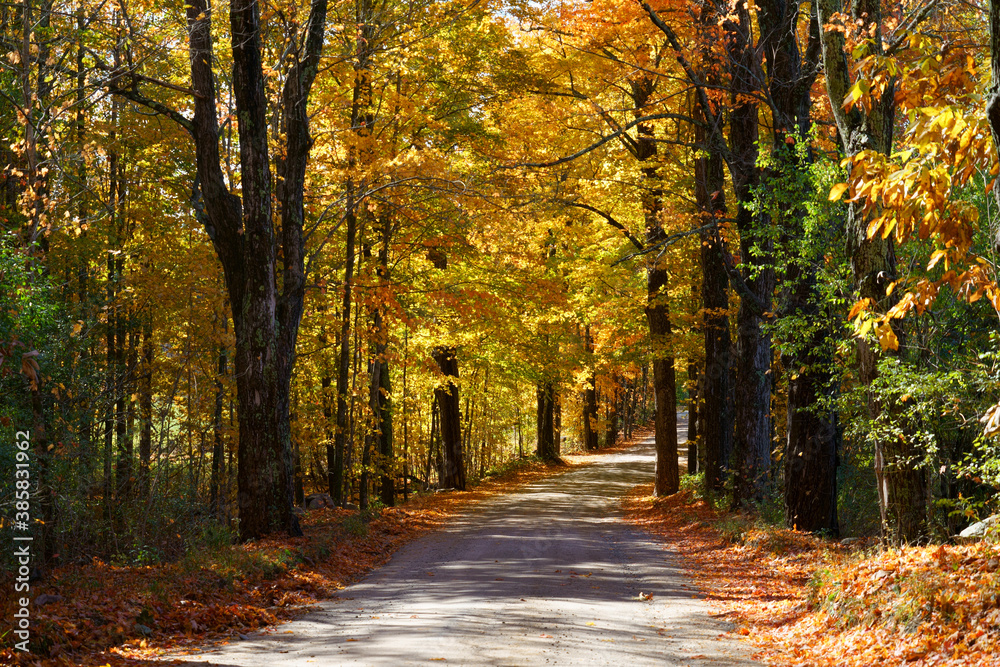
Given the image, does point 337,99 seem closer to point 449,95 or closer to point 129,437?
point 449,95

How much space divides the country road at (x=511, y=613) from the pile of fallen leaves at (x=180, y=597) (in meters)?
0.50

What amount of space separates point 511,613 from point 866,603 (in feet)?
12.0

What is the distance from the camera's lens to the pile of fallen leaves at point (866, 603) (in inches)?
248

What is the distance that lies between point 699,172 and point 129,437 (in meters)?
14.3

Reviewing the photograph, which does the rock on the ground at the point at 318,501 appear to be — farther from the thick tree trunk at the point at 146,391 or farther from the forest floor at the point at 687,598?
the forest floor at the point at 687,598

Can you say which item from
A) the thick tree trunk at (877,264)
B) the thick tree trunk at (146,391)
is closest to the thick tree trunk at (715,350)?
the thick tree trunk at (877,264)

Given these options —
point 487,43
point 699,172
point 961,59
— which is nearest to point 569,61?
point 487,43

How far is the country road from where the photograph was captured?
700cm

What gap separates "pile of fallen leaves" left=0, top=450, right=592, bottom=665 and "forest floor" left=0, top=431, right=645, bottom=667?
1 centimetres

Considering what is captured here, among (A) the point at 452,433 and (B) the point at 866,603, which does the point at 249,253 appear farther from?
(A) the point at 452,433

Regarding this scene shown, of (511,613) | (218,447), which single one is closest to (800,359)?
(511,613)

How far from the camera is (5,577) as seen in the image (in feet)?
30.6

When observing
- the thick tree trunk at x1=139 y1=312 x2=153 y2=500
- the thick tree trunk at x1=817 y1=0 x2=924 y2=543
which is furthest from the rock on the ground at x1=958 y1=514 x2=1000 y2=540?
the thick tree trunk at x1=139 y1=312 x2=153 y2=500

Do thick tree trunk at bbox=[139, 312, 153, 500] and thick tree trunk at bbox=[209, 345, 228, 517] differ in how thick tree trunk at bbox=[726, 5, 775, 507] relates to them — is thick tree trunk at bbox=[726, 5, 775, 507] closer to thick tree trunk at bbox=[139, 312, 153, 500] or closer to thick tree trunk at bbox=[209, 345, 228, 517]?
thick tree trunk at bbox=[209, 345, 228, 517]
